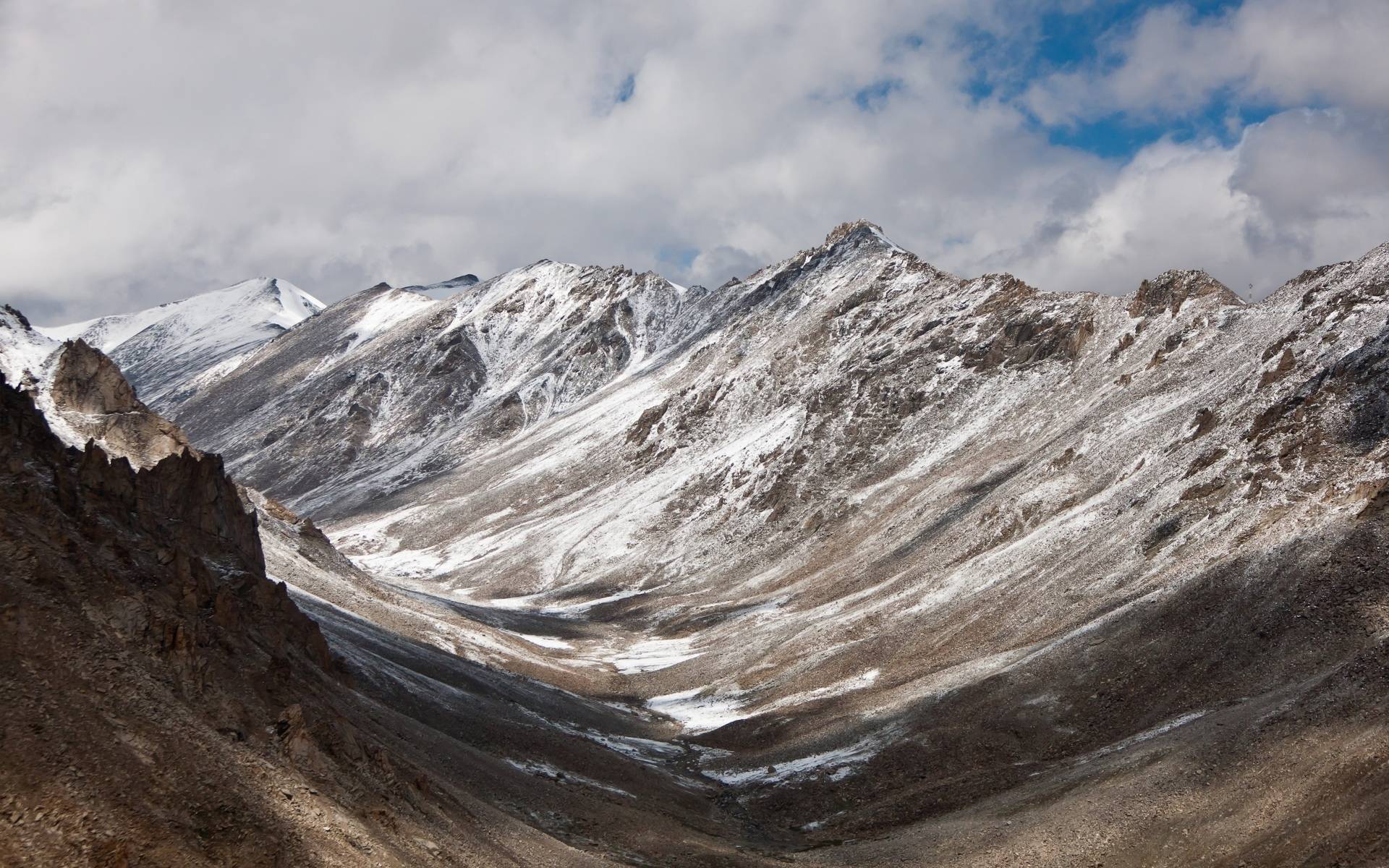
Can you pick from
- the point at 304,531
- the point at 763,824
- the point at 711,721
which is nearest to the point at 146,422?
the point at 304,531

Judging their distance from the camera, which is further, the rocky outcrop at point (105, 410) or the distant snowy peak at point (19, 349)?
the distant snowy peak at point (19, 349)

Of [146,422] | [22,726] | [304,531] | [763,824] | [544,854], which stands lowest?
[763,824]

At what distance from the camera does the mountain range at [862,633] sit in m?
29.5

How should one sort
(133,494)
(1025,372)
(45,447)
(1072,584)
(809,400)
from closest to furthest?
1. (45,447)
2. (133,494)
3. (1072,584)
4. (1025,372)
5. (809,400)

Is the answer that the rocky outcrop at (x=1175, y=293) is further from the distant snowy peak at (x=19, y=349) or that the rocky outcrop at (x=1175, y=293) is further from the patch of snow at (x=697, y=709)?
the distant snowy peak at (x=19, y=349)

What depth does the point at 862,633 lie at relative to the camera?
74812mm

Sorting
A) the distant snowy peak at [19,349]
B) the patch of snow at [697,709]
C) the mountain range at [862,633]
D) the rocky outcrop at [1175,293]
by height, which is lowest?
the patch of snow at [697,709]

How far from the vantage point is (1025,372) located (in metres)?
123

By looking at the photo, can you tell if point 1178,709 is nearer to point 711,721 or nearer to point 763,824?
point 763,824

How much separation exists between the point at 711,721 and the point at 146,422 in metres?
45.8

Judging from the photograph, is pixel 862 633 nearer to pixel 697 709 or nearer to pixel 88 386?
pixel 697 709

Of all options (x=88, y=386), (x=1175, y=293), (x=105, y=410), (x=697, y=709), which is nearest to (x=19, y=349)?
(x=88, y=386)

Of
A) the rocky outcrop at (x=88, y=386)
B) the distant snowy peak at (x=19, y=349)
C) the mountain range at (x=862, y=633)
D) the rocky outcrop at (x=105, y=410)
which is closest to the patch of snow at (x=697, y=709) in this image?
the mountain range at (x=862, y=633)

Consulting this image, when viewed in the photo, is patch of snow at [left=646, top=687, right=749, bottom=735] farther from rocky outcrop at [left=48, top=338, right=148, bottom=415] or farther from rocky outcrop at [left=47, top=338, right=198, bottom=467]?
rocky outcrop at [left=48, top=338, right=148, bottom=415]
